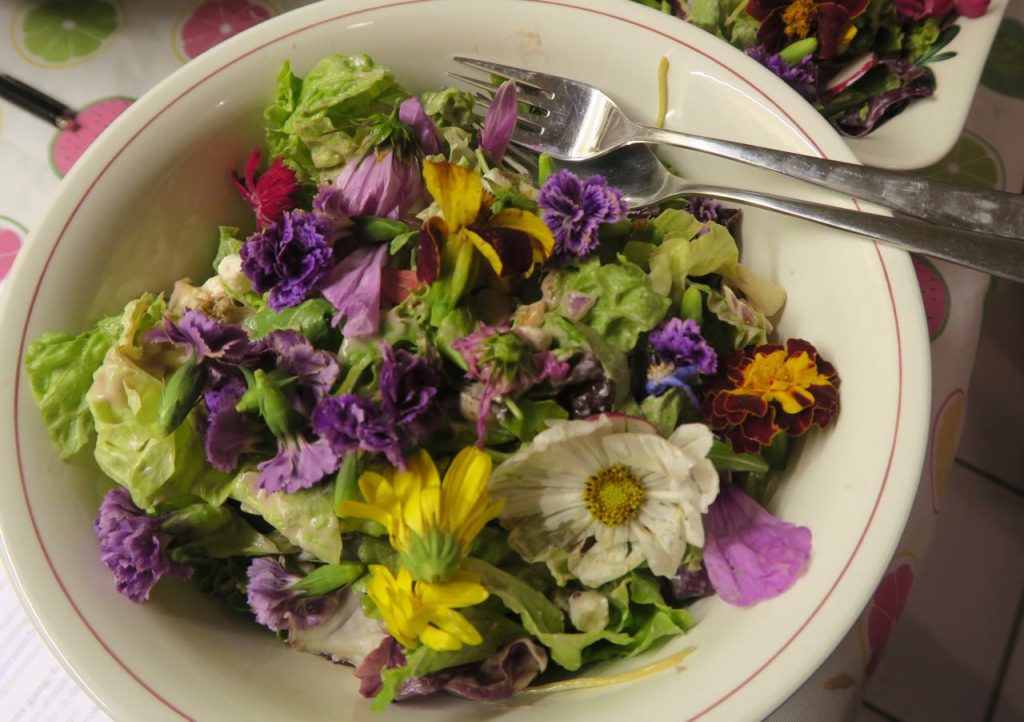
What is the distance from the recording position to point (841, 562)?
19.3 inches

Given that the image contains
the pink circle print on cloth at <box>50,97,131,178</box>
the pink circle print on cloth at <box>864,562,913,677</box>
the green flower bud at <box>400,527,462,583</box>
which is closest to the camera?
the green flower bud at <box>400,527,462,583</box>

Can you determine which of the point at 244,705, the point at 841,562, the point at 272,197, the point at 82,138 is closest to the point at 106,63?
the point at 82,138

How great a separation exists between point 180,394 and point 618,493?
328 millimetres

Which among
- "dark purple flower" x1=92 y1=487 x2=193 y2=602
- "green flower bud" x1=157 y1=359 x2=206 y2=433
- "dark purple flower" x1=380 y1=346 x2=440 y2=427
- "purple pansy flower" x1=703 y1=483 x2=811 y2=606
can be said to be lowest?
"dark purple flower" x1=92 y1=487 x2=193 y2=602

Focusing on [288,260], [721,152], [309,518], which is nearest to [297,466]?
[309,518]

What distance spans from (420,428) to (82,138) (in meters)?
0.79

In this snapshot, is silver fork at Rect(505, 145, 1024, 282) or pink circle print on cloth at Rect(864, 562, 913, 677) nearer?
silver fork at Rect(505, 145, 1024, 282)

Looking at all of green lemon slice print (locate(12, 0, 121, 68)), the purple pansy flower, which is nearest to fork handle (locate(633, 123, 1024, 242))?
the purple pansy flower

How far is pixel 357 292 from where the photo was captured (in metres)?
0.59

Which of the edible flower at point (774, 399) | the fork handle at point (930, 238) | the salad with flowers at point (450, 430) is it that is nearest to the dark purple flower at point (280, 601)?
the salad with flowers at point (450, 430)

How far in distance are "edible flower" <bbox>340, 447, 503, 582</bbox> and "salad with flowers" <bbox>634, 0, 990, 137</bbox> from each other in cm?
58

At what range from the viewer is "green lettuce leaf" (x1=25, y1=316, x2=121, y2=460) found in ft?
1.91

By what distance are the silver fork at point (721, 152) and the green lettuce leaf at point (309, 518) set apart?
367 mm

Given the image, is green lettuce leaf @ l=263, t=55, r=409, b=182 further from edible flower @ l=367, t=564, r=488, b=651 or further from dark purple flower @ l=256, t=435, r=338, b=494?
edible flower @ l=367, t=564, r=488, b=651
